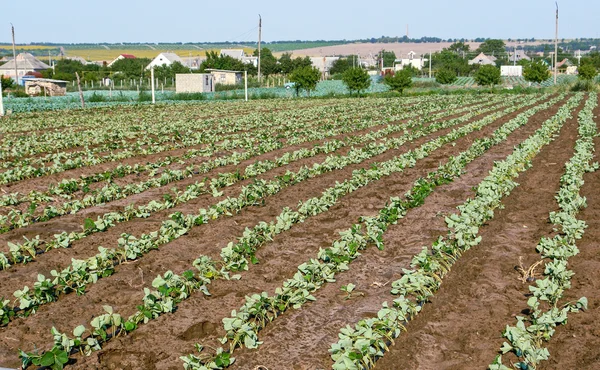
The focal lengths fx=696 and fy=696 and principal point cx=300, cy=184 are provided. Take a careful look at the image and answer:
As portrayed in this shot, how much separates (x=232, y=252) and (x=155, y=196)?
446cm

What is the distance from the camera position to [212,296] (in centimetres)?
687

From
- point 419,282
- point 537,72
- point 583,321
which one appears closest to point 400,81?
point 537,72

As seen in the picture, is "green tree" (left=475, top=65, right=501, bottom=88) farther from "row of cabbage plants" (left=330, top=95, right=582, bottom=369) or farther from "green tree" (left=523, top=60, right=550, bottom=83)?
"row of cabbage plants" (left=330, top=95, right=582, bottom=369)

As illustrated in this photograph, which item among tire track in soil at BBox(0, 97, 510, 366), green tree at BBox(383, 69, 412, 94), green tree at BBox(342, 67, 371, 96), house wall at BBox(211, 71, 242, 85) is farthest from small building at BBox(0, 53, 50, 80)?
tire track in soil at BBox(0, 97, 510, 366)

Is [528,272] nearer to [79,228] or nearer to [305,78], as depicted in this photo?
[79,228]

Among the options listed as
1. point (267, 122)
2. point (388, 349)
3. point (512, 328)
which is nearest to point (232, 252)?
point (388, 349)

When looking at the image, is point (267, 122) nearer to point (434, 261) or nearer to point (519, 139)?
point (519, 139)

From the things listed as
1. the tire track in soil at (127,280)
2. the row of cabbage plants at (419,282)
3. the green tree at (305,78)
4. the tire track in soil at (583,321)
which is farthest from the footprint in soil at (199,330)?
the green tree at (305,78)

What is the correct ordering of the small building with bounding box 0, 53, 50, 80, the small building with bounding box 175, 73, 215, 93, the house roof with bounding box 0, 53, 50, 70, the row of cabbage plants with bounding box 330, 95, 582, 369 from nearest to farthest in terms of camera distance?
the row of cabbage plants with bounding box 330, 95, 582, 369 → the small building with bounding box 175, 73, 215, 93 → the small building with bounding box 0, 53, 50, 80 → the house roof with bounding box 0, 53, 50, 70

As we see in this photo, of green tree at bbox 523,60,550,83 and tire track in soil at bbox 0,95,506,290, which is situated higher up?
green tree at bbox 523,60,550,83

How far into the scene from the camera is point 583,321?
6.12 m

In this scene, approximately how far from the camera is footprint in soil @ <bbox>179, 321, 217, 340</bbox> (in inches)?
236

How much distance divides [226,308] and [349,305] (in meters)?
1.16

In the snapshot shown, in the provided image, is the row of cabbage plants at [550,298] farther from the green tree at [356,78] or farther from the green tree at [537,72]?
the green tree at [537,72]
